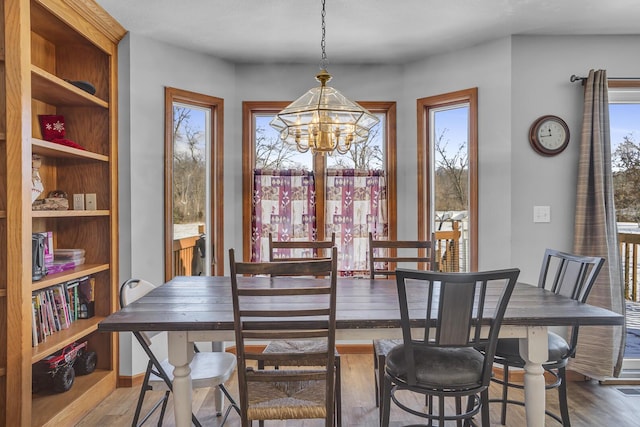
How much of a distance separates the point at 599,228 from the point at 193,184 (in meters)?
3.15

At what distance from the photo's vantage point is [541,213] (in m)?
3.17

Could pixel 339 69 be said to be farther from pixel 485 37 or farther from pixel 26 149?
pixel 26 149

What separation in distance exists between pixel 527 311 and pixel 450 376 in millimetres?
468

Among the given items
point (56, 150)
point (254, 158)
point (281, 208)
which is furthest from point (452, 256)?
point (56, 150)

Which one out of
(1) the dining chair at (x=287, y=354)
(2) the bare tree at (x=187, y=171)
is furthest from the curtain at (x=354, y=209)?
(1) the dining chair at (x=287, y=354)

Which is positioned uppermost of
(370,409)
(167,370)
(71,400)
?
(167,370)

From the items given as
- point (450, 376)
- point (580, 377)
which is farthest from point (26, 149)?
point (580, 377)

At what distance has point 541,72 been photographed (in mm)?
3170

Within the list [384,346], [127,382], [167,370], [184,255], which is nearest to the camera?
[167,370]

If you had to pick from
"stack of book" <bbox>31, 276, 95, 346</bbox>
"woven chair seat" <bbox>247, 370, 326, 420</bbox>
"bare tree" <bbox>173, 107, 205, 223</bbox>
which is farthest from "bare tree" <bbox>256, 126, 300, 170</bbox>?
"woven chair seat" <bbox>247, 370, 326, 420</bbox>

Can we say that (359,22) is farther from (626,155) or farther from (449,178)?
(626,155)

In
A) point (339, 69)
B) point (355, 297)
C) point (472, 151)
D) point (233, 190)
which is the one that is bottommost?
point (355, 297)

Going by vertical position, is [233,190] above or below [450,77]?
below

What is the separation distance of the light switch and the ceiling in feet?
4.28
